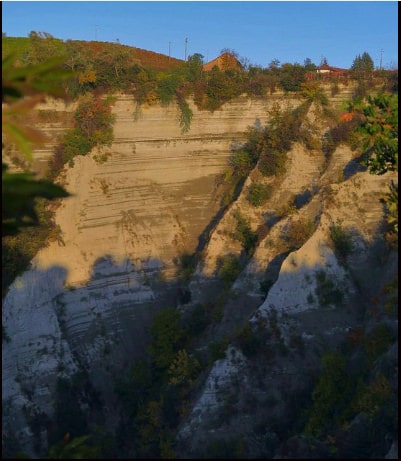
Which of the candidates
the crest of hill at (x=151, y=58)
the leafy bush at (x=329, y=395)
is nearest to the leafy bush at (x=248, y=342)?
the leafy bush at (x=329, y=395)

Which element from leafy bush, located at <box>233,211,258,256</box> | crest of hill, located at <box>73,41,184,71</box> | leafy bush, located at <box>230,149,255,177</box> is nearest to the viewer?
leafy bush, located at <box>233,211,258,256</box>

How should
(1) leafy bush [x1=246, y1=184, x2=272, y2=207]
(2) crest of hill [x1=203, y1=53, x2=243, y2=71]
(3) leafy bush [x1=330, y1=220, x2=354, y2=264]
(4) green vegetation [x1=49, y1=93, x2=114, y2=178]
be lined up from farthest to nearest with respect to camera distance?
(2) crest of hill [x1=203, y1=53, x2=243, y2=71]
(4) green vegetation [x1=49, y1=93, x2=114, y2=178]
(1) leafy bush [x1=246, y1=184, x2=272, y2=207]
(3) leafy bush [x1=330, y1=220, x2=354, y2=264]

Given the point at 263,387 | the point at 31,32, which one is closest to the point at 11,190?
the point at 263,387

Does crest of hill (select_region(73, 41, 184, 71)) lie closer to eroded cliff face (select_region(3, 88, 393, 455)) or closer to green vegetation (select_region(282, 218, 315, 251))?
eroded cliff face (select_region(3, 88, 393, 455))

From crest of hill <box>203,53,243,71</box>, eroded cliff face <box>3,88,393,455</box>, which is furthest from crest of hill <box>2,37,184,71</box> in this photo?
eroded cliff face <box>3,88,393,455</box>

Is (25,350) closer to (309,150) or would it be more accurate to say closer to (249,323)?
(249,323)

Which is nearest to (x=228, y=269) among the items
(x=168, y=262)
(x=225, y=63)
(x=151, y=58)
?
(x=168, y=262)

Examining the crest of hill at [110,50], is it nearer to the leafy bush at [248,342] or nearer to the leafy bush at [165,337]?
the leafy bush at [165,337]
